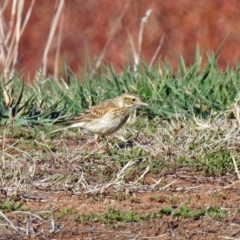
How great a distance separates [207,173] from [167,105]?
1.81 metres

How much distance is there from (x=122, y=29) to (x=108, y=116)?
10886 mm

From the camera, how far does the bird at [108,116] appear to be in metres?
9.66

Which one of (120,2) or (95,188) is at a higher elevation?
(95,188)

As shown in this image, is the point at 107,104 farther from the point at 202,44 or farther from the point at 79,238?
the point at 202,44

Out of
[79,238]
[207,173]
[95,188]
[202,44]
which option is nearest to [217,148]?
[207,173]

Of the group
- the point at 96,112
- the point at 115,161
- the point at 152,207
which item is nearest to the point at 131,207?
the point at 152,207

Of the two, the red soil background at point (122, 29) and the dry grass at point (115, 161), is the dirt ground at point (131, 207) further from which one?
the red soil background at point (122, 29)

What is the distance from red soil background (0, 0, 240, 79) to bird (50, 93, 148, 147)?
9.40 metres

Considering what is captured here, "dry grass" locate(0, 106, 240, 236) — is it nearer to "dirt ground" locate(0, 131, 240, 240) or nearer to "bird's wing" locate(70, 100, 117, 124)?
"dirt ground" locate(0, 131, 240, 240)

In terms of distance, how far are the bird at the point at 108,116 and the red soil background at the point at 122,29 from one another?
940 centimetres

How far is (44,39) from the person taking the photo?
21.2 m

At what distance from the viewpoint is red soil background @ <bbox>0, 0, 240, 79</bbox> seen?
19922 millimetres

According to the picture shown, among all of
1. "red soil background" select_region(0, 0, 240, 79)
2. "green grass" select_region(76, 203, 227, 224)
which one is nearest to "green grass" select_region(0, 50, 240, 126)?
"green grass" select_region(76, 203, 227, 224)

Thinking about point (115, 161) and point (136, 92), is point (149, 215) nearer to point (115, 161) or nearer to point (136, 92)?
point (115, 161)
